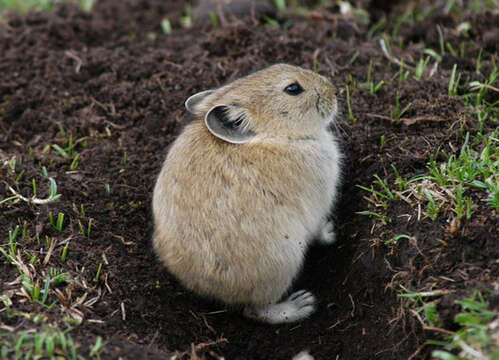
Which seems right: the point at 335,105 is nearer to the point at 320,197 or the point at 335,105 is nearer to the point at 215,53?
the point at 320,197

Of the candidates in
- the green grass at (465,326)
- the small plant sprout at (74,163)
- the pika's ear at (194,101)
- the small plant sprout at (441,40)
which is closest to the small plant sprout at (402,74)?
the small plant sprout at (441,40)

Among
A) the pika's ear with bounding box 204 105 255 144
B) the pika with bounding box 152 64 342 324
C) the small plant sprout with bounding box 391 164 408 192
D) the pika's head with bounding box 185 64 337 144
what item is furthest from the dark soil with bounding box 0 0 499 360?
the pika's ear with bounding box 204 105 255 144

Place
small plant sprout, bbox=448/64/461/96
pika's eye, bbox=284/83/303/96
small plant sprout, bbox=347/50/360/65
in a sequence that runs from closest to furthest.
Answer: pika's eye, bbox=284/83/303/96 < small plant sprout, bbox=448/64/461/96 < small plant sprout, bbox=347/50/360/65

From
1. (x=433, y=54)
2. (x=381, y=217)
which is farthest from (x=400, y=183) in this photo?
(x=433, y=54)

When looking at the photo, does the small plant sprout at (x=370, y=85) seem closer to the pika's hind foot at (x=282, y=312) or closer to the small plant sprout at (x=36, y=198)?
the pika's hind foot at (x=282, y=312)

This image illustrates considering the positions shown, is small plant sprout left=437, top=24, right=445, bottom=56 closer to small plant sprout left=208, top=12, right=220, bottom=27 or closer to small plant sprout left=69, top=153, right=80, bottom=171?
small plant sprout left=208, top=12, right=220, bottom=27

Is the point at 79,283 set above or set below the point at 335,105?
below

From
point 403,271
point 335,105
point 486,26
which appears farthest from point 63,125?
point 486,26
